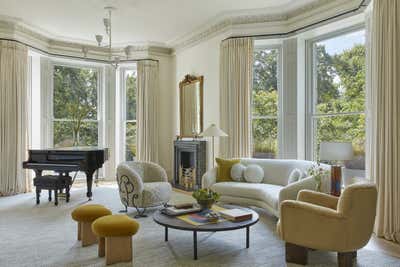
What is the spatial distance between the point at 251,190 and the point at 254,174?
0.46 m

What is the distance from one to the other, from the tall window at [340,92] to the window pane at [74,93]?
17.3 ft

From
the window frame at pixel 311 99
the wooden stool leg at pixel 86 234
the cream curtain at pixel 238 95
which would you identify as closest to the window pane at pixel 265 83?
the cream curtain at pixel 238 95

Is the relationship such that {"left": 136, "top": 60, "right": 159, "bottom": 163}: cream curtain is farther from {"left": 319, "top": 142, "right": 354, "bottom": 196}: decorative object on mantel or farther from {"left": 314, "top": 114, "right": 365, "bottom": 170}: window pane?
{"left": 319, "top": 142, "right": 354, "bottom": 196}: decorative object on mantel

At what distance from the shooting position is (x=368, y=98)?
4762 mm

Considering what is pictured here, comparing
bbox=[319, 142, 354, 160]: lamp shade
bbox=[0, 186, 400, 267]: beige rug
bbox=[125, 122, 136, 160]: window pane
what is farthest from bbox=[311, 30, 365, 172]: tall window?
bbox=[125, 122, 136, 160]: window pane

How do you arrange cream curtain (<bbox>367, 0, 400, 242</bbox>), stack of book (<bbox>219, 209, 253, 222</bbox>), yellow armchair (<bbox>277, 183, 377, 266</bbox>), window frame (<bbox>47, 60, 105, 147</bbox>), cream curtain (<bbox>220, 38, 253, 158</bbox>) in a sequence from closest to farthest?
yellow armchair (<bbox>277, 183, 377, 266</bbox>) < stack of book (<bbox>219, 209, 253, 222</bbox>) < cream curtain (<bbox>367, 0, 400, 242</bbox>) < cream curtain (<bbox>220, 38, 253, 158</bbox>) < window frame (<bbox>47, 60, 105, 147</bbox>)

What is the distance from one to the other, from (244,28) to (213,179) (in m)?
2.88

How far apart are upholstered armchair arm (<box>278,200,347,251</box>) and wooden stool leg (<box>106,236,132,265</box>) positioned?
1496mm

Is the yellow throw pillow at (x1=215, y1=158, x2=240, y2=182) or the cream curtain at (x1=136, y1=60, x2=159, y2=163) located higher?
the cream curtain at (x1=136, y1=60, x2=159, y2=163)

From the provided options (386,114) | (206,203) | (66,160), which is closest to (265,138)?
(386,114)

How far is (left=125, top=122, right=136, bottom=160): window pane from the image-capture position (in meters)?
8.66

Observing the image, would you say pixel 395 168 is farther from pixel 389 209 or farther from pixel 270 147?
pixel 270 147

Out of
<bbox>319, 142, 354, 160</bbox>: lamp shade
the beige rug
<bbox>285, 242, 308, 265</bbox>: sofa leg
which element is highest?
<bbox>319, 142, 354, 160</bbox>: lamp shade

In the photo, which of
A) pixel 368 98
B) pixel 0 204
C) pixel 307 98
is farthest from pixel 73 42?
pixel 368 98
